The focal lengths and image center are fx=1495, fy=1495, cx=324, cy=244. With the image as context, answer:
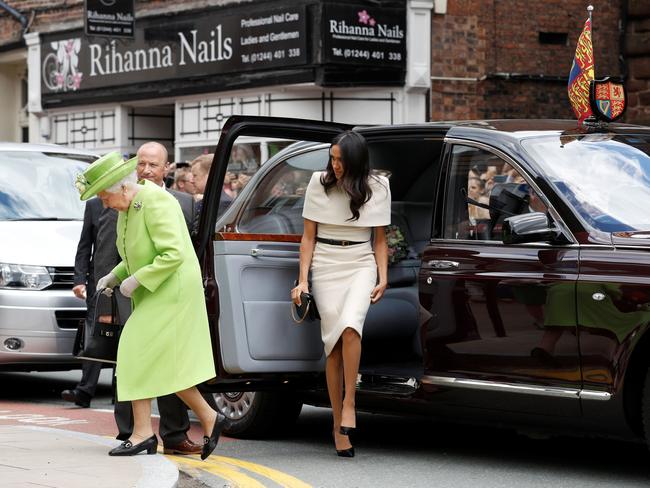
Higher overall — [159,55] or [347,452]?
[159,55]

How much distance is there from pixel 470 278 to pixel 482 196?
601 mm

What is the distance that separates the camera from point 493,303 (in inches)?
313

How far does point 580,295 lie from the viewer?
753 cm

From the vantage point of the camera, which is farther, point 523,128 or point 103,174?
point 523,128

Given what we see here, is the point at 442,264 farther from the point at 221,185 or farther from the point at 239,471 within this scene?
the point at 239,471

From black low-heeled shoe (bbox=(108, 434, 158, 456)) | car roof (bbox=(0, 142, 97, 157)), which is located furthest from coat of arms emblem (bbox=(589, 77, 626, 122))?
car roof (bbox=(0, 142, 97, 157))

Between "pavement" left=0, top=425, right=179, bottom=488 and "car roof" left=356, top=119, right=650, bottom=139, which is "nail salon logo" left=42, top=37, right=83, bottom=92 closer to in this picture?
"pavement" left=0, top=425, right=179, bottom=488

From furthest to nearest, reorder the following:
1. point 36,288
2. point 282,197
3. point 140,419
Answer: point 36,288, point 282,197, point 140,419

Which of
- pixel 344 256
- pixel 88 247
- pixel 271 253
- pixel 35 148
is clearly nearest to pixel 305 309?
pixel 344 256

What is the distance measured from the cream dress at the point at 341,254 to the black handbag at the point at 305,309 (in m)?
0.06

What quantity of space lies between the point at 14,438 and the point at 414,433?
263 cm

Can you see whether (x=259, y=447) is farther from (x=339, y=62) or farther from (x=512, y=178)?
(x=339, y=62)

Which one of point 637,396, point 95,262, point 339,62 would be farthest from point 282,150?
point 339,62

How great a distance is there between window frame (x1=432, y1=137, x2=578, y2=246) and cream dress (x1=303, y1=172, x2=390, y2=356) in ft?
1.14
